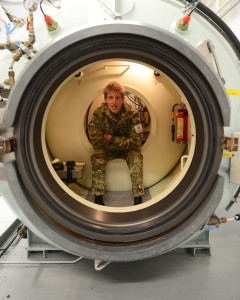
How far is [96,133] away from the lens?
7.29 ft

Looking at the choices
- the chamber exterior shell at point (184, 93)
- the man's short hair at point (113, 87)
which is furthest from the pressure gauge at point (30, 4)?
the man's short hair at point (113, 87)

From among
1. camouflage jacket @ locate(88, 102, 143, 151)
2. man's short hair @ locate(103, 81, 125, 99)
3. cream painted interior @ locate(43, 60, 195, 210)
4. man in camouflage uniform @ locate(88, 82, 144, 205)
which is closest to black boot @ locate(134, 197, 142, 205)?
man in camouflage uniform @ locate(88, 82, 144, 205)

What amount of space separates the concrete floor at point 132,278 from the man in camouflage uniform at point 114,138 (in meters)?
0.69

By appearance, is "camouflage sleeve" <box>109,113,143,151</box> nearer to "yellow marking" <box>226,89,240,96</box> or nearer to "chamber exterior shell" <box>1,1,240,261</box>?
"chamber exterior shell" <box>1,1,240,261</box>

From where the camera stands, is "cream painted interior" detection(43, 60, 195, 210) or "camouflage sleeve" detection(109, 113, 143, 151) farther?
"camouflage sleeve" detection(109, 113, 143, 151)

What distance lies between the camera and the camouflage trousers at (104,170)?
206cm

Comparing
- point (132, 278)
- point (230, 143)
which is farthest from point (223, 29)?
point (132, 278)

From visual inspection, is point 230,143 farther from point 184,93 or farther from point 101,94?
point 101,94

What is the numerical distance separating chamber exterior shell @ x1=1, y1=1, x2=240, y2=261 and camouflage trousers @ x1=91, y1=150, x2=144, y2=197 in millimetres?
808

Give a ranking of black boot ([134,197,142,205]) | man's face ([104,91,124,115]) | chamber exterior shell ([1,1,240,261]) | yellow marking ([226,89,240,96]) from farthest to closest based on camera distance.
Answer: man's face ([104,91,124,115]) < black boot ([134,197,142,205]) < yellow marking ([226,89,240,96]) < chamber exterior shell ([1,1,240,261])

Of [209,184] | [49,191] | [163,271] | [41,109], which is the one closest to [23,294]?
[49,191]

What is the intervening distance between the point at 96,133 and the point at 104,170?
1.04ft

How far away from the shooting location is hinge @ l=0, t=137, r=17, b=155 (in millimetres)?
998

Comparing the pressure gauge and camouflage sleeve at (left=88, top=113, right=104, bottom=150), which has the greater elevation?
the pressure gauge
